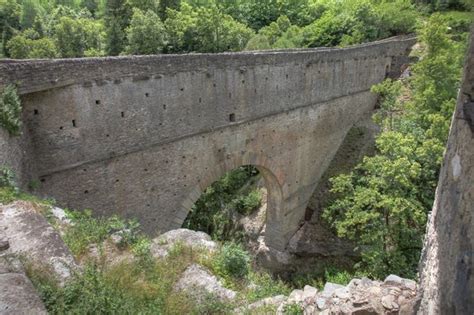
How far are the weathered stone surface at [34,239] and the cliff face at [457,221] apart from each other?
4.33 metres

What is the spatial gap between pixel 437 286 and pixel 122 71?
8.82m

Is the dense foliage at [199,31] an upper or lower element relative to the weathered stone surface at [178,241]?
upper

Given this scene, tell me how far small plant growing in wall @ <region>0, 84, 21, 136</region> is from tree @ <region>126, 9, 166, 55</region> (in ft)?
61.7

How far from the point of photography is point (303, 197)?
1895 centimetres

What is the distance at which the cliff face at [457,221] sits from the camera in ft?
12.1

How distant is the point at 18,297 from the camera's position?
4.07 meters

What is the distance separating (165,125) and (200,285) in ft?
20.9

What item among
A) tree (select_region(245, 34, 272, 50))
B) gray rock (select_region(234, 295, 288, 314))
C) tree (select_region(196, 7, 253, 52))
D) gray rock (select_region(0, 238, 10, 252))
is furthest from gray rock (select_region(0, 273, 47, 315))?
tree (select_region(196, 7, 253, 52))

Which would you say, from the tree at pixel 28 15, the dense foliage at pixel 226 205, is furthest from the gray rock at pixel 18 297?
the tree at pixel 28 15

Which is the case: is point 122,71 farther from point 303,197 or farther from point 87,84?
point 303,197

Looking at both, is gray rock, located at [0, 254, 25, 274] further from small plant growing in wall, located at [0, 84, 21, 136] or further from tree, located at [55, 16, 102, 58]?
tree, located at [55, 16, 102, 58]

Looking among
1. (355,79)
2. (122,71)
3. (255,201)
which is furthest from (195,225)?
(122,71)

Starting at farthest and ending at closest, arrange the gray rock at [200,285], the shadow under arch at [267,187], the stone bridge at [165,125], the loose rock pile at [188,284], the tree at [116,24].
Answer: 1. the tree at [116,24]
2. the shadow under arch at [267,187]
3. the stone bridge at [165,125]
4. the gray rock at [200,285]
5. the loose rock pile at [188,284]

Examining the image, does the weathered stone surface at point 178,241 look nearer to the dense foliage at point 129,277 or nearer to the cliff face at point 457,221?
the dense foliage at point 129,277
